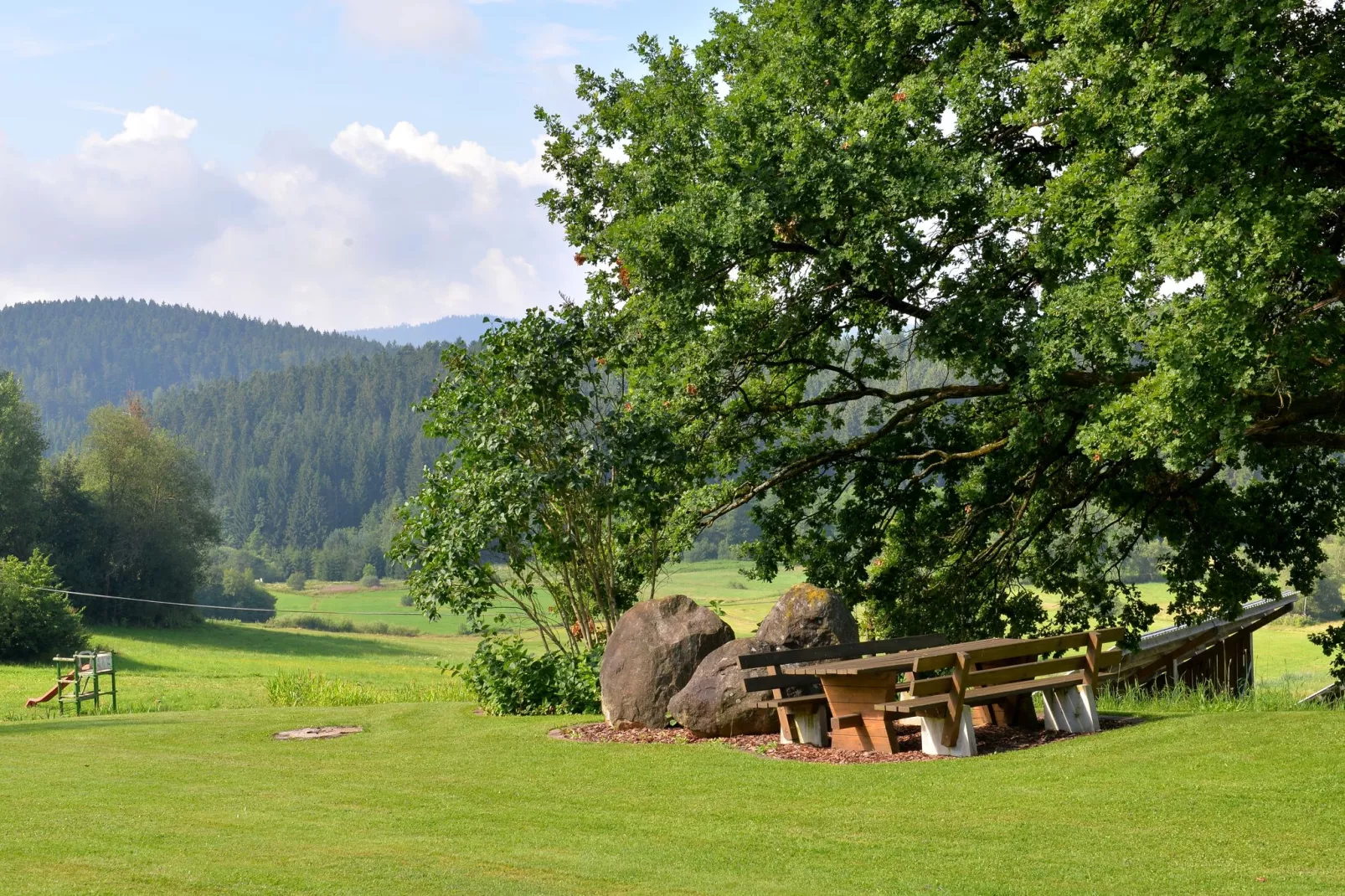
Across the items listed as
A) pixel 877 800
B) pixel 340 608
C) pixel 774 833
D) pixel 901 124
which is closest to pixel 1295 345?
pixel 901 124

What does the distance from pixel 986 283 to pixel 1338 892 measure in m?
10.1

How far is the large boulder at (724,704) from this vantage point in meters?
12.7

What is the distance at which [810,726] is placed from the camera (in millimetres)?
12023

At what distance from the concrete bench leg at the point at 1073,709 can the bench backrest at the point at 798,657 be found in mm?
1706

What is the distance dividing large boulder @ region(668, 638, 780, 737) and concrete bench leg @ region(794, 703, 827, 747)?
0.64m

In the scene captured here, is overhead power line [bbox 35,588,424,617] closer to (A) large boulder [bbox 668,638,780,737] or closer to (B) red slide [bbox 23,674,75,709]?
(B) red slide [bbox 23,674,75,709]

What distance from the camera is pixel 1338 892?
6164 mm

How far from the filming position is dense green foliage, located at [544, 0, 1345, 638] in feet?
39.4

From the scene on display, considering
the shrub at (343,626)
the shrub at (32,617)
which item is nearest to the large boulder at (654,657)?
the shrub at (32,617)

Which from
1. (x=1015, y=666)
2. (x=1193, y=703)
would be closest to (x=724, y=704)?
(x=1015, y=666)

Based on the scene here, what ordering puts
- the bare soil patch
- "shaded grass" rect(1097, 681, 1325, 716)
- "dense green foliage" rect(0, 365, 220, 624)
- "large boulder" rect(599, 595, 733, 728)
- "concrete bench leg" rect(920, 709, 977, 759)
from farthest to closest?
"dense green foliage" rect(0, 365, 220, 624)
the bare soil patch
"large boulder" rect(599, 595, 733, 728)
"shaded grass" rect(1097, 681, 1325, 716)
"concrete bench leg" rect(920, 709, 977, 759)

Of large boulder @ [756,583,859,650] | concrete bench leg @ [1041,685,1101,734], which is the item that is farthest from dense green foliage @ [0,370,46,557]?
concrete bench leg @ [1041,685,1101,734]

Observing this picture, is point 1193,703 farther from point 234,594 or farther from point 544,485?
point 234,594

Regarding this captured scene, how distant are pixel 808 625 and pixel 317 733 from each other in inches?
247
